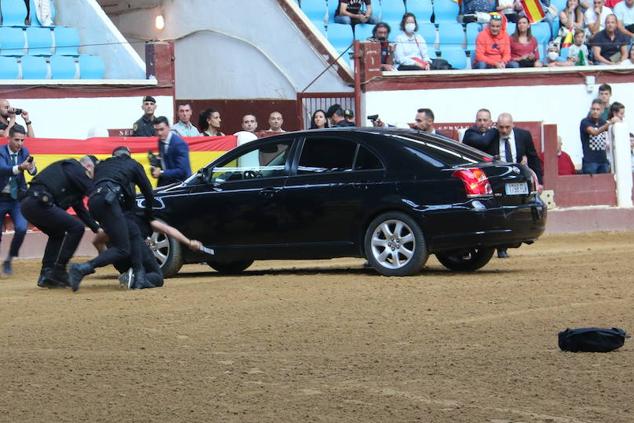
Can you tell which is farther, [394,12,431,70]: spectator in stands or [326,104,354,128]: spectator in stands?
[394,12,431,70]: spectator in stands

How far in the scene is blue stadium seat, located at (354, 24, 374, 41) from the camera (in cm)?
2630

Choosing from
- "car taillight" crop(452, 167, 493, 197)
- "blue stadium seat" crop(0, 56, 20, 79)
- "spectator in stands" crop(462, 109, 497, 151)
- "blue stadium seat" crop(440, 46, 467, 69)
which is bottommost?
"car taillight" crop(452, 167, 493, 197)

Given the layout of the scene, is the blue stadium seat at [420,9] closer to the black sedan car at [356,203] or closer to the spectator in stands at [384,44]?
the spectator in stands at [384,44]

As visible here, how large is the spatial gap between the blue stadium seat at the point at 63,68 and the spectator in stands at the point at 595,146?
26.8 ft

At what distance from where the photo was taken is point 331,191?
15.3 metres

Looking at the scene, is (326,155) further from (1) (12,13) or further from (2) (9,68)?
(1) (12,13)

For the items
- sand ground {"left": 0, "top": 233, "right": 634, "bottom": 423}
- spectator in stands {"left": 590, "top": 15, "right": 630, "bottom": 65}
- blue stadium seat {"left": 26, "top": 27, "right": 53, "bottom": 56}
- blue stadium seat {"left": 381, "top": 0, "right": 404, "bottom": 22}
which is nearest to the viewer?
sand ground {"left": 0, "top": 233, "right": 634, "bottom": 423}

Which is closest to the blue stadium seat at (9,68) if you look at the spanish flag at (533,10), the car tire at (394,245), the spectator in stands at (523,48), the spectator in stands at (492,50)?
the spectator in stands at (492,50)

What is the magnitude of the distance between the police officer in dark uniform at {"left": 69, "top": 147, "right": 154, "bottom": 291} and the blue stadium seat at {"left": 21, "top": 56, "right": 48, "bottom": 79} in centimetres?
923

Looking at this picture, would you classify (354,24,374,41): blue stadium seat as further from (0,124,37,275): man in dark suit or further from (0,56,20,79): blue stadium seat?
(0,124,37,275): man in dark suit

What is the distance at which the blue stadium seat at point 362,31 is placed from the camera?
86.3 feet

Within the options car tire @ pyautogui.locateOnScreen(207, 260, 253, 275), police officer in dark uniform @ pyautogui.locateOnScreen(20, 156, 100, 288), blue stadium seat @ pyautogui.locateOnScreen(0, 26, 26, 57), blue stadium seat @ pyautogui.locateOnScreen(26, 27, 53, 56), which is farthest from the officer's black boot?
blue stadium seat @ pyautogui.locateOnScreen(26, 27, 53, 56)

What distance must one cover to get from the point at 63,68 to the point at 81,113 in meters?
1.65

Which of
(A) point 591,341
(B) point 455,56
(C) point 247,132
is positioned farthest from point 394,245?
(B) point 455,56
